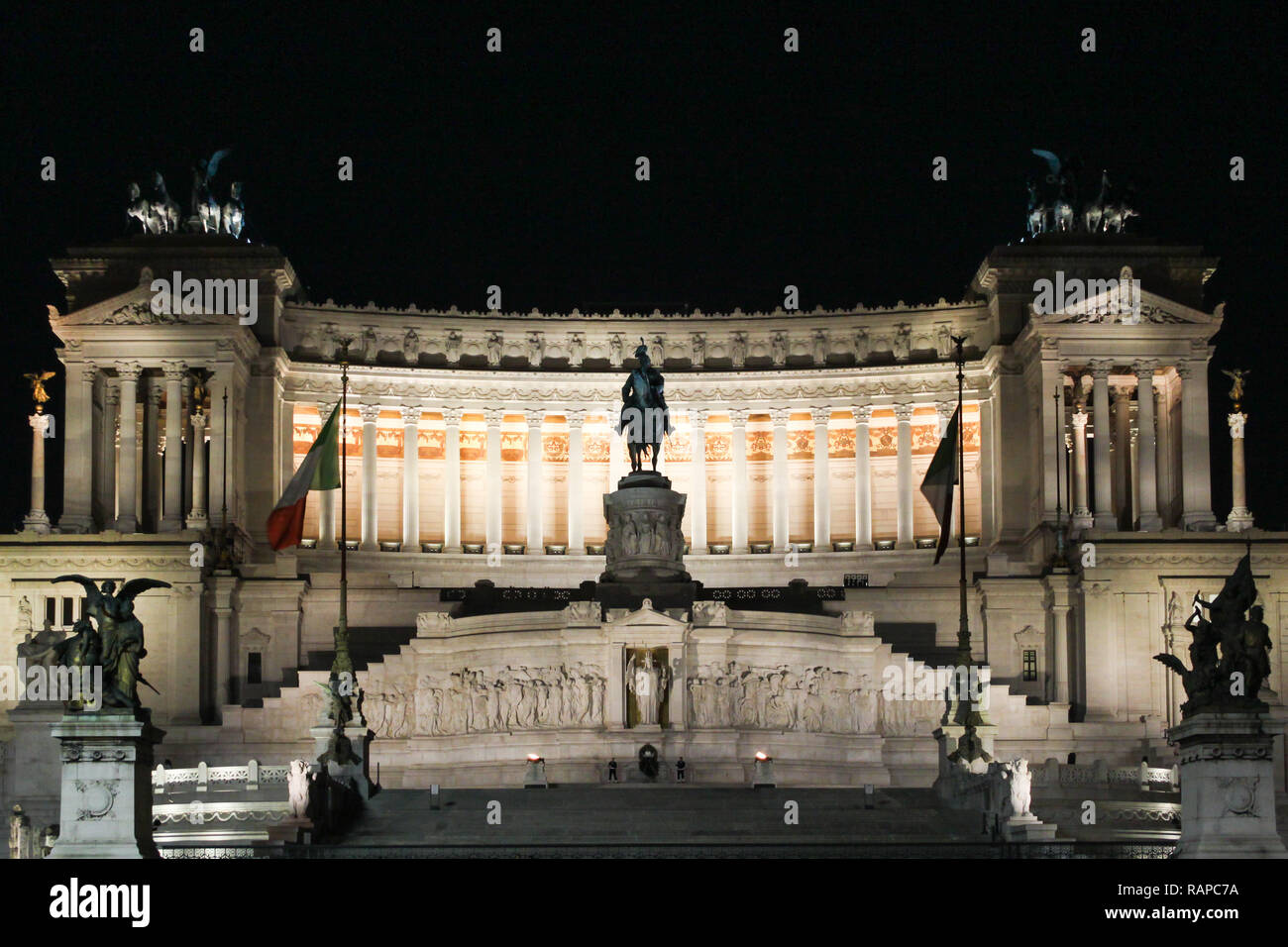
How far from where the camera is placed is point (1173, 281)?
107m

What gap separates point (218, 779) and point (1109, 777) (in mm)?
25488

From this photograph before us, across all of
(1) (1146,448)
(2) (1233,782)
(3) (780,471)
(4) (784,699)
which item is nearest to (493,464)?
(3) (780,471)

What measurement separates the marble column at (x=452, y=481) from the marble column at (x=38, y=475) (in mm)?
18038

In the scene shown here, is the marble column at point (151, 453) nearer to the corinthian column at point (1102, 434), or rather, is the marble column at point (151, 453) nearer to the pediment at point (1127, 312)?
the pediment at point (1127, 312)

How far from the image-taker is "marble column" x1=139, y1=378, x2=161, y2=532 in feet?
345

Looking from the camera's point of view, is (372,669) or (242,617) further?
(242,617)

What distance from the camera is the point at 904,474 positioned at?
111m

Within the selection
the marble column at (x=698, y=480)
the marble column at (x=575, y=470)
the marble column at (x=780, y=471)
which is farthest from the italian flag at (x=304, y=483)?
the marble column at (x=780, y=471)

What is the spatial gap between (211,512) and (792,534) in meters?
27.2

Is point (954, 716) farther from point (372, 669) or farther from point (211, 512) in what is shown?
point (211, 512)

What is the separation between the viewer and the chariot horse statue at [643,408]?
276ft

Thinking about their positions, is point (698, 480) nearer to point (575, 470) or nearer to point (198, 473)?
point (575, 470)

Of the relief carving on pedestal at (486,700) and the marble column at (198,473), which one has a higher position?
the marble column at (198,473)

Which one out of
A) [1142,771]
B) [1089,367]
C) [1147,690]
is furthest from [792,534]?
[1142,771]
